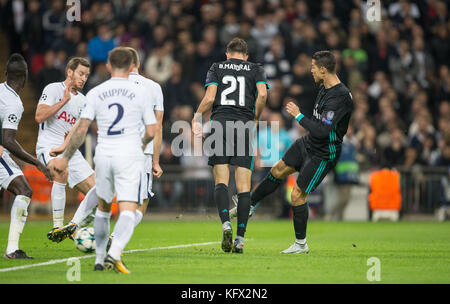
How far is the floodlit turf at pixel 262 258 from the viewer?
7414mm

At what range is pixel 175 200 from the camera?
767 inches

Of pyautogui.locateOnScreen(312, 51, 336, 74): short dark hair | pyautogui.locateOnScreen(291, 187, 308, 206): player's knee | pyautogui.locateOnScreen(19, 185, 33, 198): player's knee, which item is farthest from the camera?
pyautogui.locateOnScreen(291, 187, 308, 206): player's knee

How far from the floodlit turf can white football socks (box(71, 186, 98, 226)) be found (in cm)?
43

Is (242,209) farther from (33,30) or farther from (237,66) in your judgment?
(33,30)

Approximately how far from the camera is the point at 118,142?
7.43m

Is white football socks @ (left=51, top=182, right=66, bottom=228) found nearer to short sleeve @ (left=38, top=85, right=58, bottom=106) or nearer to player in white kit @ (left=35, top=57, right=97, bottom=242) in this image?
player in white kit @ (left=35, top=57, right=97, bottom=242)

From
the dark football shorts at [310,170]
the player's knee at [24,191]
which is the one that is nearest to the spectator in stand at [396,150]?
the dark football shorts at [310,170]

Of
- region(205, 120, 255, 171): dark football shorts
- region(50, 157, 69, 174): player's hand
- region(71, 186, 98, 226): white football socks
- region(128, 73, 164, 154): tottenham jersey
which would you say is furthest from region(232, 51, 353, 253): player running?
region(50, 157, 69, 174): player's hand

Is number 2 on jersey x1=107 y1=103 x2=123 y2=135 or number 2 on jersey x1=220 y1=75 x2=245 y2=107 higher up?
number 2 on jersey x1=220 y1=75 x2=245 y2=107

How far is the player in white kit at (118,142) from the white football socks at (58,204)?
11.1ft

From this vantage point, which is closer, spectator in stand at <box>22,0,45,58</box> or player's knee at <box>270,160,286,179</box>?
player's knee at <box>270,160,286,179</box>

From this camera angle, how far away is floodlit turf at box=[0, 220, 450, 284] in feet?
24.3

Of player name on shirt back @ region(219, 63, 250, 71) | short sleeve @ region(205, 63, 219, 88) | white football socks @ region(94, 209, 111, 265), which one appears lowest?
white football socks @ region(94, 209, 111, 265)
